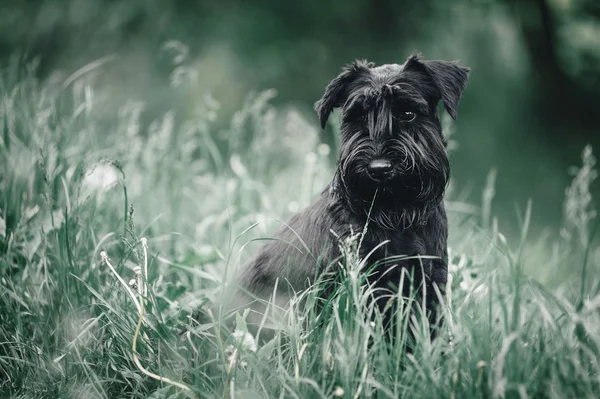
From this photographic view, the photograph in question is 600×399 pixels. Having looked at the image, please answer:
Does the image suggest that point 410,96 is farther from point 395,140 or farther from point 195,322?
point 195,322

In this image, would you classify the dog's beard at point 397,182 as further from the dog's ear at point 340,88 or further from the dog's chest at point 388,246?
the dog's ear at point 340,88

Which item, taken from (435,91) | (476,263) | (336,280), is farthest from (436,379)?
(476,263)

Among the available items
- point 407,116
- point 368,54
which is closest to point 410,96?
point 407,116

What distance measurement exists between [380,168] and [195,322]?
4.13ft

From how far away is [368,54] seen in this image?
9.20 meters

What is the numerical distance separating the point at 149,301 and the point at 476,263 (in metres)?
2.15

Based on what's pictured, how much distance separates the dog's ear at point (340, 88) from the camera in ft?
9.73

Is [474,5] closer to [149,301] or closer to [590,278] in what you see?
[590,278]

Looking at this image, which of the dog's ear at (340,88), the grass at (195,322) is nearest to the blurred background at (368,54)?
the grass at (195,322)

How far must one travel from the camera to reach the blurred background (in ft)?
29.6

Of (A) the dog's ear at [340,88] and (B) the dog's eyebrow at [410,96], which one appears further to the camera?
(A) the dog's ear at [340,88]

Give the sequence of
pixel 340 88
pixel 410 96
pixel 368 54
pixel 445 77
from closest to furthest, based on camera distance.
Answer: pixel 410 96 < pixel 445 77 < pixel 340 88 < pixel 368 54

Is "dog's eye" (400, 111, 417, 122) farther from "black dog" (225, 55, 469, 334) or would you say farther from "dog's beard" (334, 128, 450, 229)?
"dog's beard" (334, 128, 450, 229)

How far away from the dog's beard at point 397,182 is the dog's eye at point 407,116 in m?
0.13
